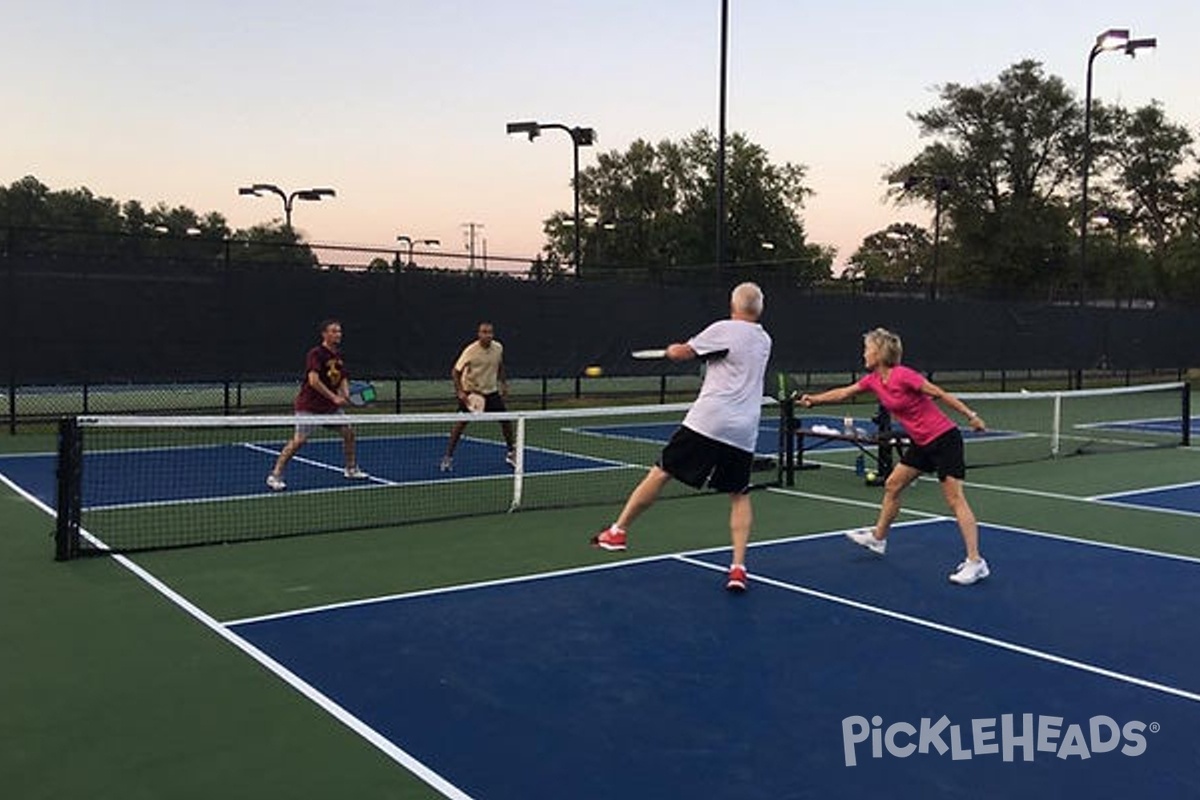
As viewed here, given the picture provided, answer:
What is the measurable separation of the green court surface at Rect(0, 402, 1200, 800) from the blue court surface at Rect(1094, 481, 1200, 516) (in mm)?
204

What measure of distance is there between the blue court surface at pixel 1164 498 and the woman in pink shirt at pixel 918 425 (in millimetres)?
3567

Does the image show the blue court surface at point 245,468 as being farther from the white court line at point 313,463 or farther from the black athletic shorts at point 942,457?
the black athletic shorts at point 942,457

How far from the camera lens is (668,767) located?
3.79 metres

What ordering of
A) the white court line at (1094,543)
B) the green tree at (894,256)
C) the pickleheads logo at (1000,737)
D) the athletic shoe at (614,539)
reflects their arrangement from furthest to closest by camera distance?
the green tree at (894,256), the white court line at (1094,543), the athletic shoe at (614,539), the pickleheads logo at (1000,737)

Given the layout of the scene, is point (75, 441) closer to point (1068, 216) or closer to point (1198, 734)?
Answer: point (1198, 734)

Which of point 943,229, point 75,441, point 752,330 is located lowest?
point 75,441

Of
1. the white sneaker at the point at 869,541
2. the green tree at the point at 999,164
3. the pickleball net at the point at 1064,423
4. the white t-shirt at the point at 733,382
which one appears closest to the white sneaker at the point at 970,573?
the white sneaker at the point at 869,541

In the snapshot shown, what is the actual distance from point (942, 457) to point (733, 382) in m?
1.60

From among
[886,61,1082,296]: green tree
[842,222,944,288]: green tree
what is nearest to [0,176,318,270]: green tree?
[886,61,1082,296]: green tree

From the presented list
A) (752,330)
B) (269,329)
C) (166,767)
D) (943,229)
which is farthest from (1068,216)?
(166,767)

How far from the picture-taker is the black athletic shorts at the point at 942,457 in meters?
6.75

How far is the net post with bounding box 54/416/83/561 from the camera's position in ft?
22.4

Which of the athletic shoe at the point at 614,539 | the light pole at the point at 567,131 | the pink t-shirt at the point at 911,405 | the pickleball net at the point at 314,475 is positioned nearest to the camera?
the athletic shoe at the point at 614,539

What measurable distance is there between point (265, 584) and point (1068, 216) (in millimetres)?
52886
